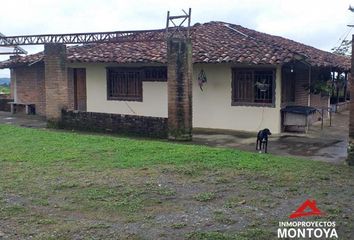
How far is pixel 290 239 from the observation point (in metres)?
5.11

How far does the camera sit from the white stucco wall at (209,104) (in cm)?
1476

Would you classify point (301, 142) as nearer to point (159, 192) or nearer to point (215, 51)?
point (215, 51)

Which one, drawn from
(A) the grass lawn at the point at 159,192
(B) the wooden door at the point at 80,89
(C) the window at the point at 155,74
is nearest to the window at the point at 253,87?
(C) the window at the point at 155,74

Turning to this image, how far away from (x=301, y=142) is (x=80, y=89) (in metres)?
10.1

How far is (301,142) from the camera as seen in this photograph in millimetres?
12586

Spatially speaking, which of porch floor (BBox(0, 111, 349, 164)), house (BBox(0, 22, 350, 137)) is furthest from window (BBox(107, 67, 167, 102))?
porch floor (BBox(0, 111, 349, 164))

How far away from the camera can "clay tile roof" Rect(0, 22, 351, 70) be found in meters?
14.0

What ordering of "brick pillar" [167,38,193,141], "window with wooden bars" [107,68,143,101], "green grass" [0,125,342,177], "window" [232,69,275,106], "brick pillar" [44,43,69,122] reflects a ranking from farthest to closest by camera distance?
"window with wooden bars" [107,68,143,101]
"brick pillar" [44,43,69,122]
"window" [232,69,275,106]
"brick pillar" [167,38,193,141]
"green grass" [0,125,342,177]

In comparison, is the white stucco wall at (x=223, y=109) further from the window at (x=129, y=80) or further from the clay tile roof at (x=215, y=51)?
the window at (x=129, y=80)

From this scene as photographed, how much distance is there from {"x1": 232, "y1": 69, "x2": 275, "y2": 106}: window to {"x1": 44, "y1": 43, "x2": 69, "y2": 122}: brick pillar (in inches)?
230

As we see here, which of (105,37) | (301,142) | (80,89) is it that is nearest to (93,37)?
(105,37)

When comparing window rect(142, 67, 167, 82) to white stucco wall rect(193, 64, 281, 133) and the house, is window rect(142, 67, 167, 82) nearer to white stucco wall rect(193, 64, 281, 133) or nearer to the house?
the house

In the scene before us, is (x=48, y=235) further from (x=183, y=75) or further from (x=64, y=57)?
(x=64, y=57)

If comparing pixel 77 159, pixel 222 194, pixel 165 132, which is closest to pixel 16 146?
pixel 77 159
